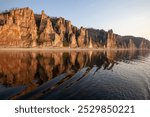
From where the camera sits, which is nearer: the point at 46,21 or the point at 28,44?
the point at 28,44

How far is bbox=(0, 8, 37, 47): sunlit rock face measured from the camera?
137 m

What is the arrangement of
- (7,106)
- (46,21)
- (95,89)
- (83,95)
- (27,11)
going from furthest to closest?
(46,21), (27,11), (95,89), (83,95), (7,106)

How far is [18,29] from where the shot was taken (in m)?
150

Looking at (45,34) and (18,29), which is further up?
(18,29)

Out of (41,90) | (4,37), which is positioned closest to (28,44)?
(4,37)

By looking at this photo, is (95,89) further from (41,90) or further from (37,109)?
(37,109)

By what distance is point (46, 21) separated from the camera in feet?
639

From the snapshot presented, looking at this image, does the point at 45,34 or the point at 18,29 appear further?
the point at 45,34

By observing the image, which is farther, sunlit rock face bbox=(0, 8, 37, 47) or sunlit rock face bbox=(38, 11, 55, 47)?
sunlit rock face bbox=(38, 11, 55, 47)

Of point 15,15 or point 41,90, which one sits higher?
point 15,15

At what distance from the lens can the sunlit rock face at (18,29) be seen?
137363 mm

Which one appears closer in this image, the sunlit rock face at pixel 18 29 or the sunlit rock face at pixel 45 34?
the sunlit rock face at pixel 18 29

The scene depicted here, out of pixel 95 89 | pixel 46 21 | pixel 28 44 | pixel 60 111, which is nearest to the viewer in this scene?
pixel 60 111

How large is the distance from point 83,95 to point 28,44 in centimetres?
14979
